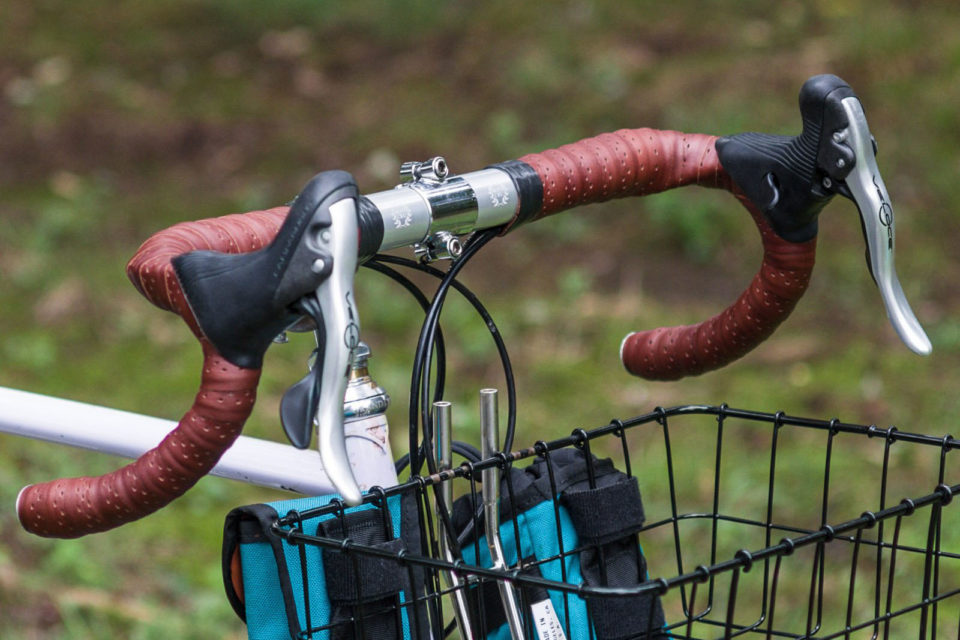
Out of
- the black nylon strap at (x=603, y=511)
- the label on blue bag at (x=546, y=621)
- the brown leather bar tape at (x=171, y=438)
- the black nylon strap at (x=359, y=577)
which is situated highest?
the brown leather bar tape at (x=171, y=438)

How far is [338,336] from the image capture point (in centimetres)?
59

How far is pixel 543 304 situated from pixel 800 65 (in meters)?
1.10

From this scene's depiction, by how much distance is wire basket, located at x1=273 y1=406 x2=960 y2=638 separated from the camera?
0.74 m

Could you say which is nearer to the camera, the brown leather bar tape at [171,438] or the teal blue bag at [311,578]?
the brown leather bar tape at [171,438]

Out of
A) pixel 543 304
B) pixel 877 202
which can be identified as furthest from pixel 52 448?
pixel 877 202

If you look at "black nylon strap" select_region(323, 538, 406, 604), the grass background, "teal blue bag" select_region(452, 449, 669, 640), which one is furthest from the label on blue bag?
the grass background

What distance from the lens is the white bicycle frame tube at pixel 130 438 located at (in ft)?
2.78

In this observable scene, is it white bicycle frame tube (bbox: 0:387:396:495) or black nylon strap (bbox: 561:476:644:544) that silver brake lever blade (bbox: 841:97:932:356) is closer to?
black nylon strap (bbox: 561:476:644:544)

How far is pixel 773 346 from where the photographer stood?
2516 mm

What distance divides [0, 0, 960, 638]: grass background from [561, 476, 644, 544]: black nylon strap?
103 centimetres

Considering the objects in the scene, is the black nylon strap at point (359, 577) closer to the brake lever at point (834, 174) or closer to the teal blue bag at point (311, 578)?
the teal blue bag at point (311, 578)

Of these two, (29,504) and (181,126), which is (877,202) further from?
(181,126)

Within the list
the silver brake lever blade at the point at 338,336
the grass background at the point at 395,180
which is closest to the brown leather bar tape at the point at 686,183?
the silver brake lever blade at the point at 338,336

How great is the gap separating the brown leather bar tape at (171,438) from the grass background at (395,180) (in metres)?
1.10
